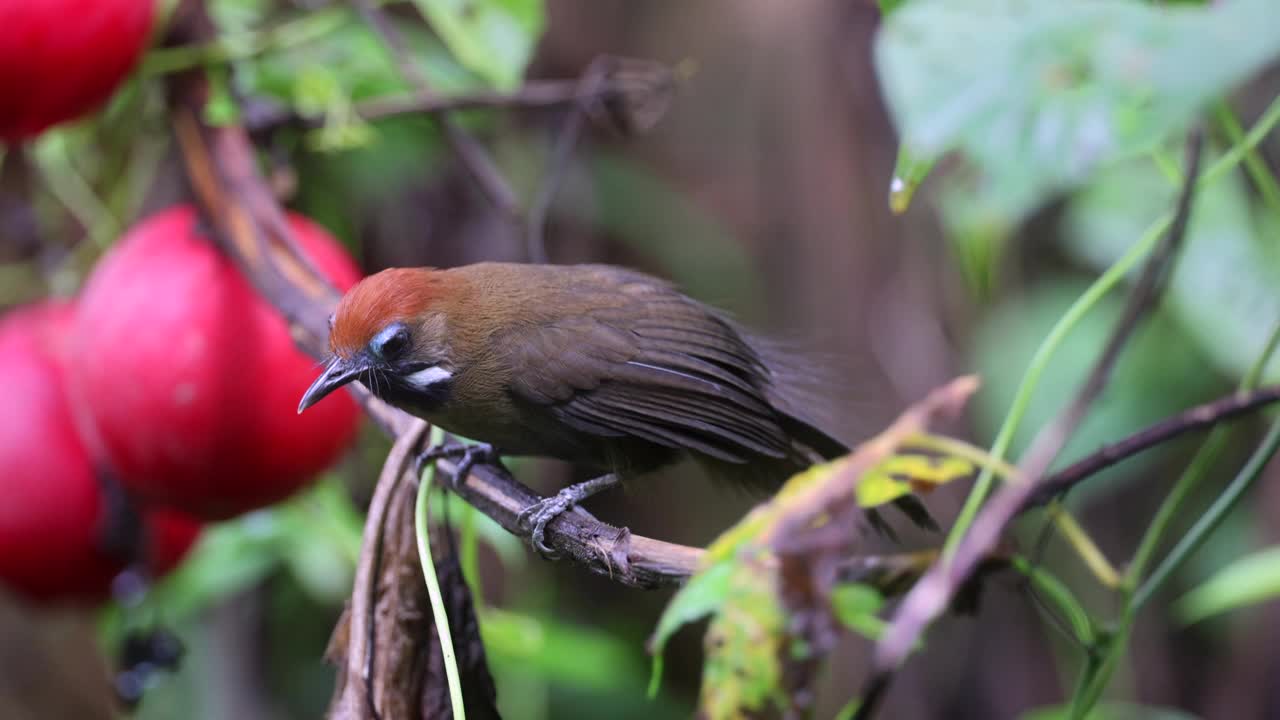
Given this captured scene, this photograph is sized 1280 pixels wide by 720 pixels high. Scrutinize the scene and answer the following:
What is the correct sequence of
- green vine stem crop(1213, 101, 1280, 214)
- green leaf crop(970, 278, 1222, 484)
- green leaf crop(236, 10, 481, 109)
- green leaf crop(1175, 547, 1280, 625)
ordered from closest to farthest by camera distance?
green vine stem crop(1213, 101, 1280, 214), green leaf crop(1175, 547, 1280, 625), green leaf crop(236, 10, 481, 109), green leaf crop(970, 278, 1222, 484)

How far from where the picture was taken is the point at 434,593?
49.6 inches

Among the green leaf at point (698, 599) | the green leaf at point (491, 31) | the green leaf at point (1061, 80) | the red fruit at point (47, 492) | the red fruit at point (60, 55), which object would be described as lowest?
the red fruit at point (47, 492)

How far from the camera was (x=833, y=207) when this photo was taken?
4.26 meters

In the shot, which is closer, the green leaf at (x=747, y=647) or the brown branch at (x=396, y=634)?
the green leaf at (x=747, y=647)

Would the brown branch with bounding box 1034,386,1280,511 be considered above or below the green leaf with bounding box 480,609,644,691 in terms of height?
above

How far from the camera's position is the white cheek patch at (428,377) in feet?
5.90

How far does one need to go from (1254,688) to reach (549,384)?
2609 millimetres

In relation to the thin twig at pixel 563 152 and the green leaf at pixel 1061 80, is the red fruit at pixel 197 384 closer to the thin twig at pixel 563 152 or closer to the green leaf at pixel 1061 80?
the thin twig at pixel 563 152

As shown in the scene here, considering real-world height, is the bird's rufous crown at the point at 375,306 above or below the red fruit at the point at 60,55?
below

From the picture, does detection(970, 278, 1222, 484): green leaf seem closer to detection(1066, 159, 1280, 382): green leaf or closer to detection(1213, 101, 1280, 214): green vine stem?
detection(1066, 159, 1280, 382): green leaf

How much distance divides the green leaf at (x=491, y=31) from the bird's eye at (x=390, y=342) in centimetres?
67

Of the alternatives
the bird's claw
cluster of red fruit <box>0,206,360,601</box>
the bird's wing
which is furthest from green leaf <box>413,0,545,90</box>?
the bird's claw

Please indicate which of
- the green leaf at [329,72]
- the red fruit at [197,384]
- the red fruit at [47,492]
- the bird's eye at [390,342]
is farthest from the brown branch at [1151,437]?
the red fruit at [47,492]

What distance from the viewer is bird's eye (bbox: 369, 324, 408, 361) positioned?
1.71 meters
